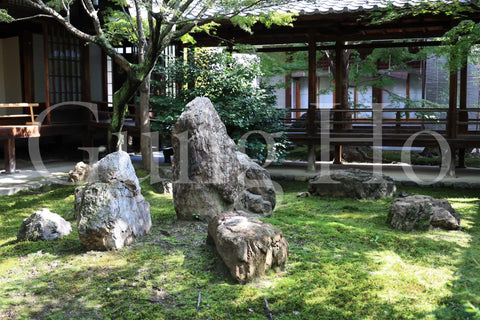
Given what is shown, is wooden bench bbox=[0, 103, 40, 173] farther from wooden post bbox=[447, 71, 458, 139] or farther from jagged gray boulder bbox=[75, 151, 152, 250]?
wooden post bbox=[447, 71, 458, 139]

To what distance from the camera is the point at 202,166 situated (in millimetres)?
7316

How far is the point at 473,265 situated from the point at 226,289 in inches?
123

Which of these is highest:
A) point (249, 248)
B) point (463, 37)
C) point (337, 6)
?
point (337, 6)

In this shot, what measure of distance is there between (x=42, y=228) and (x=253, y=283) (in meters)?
3.46

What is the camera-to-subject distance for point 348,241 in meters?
6.68

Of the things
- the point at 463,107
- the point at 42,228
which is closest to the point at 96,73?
the point at 42,228

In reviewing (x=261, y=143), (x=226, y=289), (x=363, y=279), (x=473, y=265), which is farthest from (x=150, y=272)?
(x=261, y=143)

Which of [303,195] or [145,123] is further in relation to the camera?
[145,123]

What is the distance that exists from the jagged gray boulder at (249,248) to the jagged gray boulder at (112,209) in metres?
1.39

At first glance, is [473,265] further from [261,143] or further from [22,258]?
[261,143]

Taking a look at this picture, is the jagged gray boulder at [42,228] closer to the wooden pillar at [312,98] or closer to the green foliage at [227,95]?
the green foliage at [227,95]

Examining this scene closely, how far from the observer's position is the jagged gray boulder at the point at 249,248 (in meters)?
5.19

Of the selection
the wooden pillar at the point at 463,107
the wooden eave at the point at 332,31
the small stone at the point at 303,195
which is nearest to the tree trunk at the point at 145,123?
the wooden eave at the point at 332,31

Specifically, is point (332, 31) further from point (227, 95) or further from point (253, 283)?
point (253, 283)
